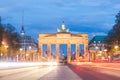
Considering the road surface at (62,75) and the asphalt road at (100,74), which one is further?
the road surface at (62,75)

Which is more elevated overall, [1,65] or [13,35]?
[13,35]

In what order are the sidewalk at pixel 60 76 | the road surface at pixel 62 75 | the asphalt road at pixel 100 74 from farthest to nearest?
1. the sidewalk at pixel 60 76
2. the road surface at pixel 62 75
3. the asphalt road at pixel 100 74

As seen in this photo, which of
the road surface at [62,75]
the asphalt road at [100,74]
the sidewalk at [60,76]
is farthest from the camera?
the sidewalk at [60,76]

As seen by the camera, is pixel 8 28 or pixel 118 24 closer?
pixel 118 24

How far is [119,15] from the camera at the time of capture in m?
130

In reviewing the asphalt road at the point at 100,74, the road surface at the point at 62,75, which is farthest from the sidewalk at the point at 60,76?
the asphalt road at the point at 100,74

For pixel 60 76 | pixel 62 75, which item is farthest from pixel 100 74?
pixel 60 76

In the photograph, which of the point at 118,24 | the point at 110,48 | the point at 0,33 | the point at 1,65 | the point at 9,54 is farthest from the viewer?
the point at 110,48

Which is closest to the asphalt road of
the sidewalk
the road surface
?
the road surface

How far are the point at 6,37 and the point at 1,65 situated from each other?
75433 millimetres

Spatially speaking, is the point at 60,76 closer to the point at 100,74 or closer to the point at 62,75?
the point at 62,75

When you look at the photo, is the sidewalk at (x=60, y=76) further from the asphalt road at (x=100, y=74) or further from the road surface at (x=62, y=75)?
the asphalt road at (x=100, y=74)

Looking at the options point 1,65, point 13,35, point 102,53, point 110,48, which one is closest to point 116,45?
point 110,48

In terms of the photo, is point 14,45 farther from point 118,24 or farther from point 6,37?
point 118,24
